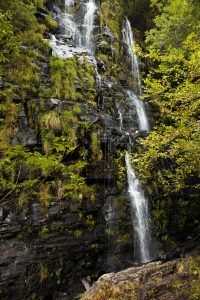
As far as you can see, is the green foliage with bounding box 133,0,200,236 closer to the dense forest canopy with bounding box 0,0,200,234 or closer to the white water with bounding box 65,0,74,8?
the dense forest canopy with bounding box 0,0,200,234

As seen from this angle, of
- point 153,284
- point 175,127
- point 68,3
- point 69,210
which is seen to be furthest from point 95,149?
point 68,3

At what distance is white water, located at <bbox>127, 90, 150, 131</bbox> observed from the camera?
12.5m

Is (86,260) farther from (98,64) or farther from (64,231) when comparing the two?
(98,64)

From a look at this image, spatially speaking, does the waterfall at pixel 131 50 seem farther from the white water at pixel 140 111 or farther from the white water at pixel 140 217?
the white water at pixel 140 217

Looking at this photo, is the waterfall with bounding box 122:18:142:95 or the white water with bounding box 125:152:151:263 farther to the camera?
the waterfall with bounding box 122:18:142:95

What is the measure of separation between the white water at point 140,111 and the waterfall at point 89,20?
3447 mm

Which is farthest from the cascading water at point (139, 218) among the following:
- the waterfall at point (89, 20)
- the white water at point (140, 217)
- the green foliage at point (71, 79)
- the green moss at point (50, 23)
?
the green moss at point (50, 23)

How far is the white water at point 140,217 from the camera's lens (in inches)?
352

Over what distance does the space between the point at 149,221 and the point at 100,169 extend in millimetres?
2448

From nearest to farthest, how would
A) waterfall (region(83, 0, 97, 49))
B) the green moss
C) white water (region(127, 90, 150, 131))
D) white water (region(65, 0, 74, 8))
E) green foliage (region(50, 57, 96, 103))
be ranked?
1. green foliage (region(50, 57, 96, 103))
2. white water (region(127, 90, 150, 131))
3. the green moss
4. waterfall (region(83, 0, 97, 49))
5. white water (region(65, 0, 74, 8))

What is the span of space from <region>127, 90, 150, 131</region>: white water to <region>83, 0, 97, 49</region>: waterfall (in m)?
3.45

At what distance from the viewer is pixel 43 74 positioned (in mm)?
10344

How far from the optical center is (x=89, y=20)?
15445 millimetres

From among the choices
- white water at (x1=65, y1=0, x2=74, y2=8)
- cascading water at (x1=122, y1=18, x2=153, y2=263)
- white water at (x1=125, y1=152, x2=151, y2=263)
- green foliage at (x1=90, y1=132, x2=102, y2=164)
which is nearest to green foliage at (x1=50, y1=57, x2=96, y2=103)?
green foliage at (x1=90, y1=132, x2=102, y2=164)
